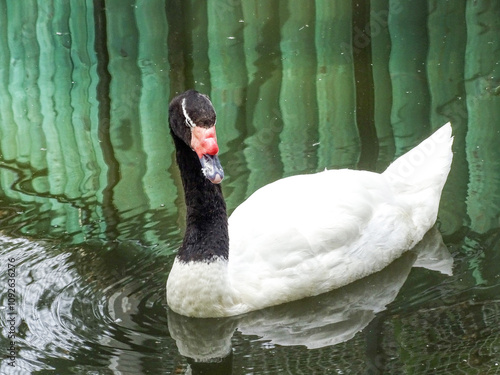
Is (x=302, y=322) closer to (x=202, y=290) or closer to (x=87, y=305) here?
(x=202, y=290)

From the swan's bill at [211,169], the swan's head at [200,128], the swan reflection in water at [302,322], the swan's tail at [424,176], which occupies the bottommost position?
the swan reflection in water at [302,322]

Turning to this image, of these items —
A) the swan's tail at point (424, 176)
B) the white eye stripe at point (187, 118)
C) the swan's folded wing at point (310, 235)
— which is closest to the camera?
the white eye stripe at point (187, 118)

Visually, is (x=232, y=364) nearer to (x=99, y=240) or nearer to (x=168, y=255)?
(x=168, y=255)

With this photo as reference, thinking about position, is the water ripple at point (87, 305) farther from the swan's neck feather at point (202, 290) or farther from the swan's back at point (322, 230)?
the swan's back at point (322, 230)

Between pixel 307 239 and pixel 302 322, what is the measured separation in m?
0.56

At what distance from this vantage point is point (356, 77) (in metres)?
10.5

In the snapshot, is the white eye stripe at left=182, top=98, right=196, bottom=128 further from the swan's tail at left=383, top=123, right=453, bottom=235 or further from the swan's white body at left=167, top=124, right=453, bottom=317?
the swan's tail at left=383, top=123, right=453, bottom=235

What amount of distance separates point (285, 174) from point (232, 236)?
68.0 inches

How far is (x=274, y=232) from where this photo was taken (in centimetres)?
617

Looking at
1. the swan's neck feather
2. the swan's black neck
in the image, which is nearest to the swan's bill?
the swan's black neck

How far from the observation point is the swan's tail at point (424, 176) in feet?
22.7

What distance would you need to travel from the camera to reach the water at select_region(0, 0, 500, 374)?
562 cm

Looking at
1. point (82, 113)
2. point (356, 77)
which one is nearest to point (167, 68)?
point (82, 113)

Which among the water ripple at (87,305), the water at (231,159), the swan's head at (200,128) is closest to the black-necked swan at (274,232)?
the swan's head at (200,128)
